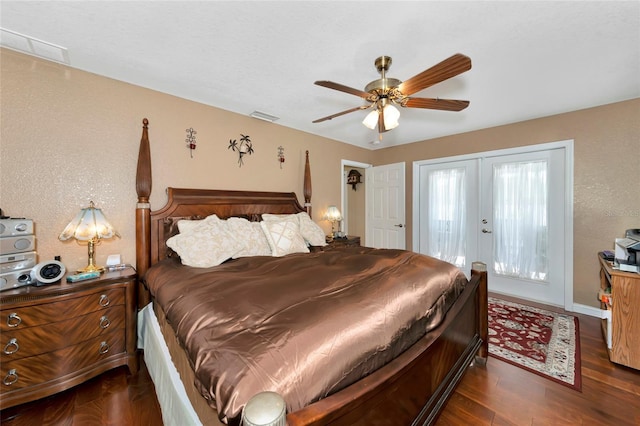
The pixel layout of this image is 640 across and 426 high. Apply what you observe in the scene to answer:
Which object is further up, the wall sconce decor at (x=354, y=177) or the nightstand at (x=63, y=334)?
the wall sconce decor at (x=354, y=177)

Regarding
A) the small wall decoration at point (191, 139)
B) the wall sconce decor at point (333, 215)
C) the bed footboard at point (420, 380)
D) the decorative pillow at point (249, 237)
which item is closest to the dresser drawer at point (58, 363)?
the decorative pillow at point (249, 237)

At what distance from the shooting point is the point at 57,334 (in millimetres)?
1656

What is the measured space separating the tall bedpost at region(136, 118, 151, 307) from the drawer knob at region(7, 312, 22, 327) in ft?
2.51

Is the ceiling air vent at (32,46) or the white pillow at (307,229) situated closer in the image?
the ceiling air vent at (32,46)

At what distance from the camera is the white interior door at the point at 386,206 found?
4492mm

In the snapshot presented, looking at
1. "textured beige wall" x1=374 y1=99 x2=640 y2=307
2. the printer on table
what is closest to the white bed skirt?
the printer on table

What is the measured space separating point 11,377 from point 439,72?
320 centimetres

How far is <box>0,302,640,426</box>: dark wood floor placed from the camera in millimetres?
1550

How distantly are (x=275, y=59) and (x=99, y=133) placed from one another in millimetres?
1663

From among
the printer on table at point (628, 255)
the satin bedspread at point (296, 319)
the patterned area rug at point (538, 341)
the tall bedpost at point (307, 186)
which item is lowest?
the patterned area rug at point (538, 341)

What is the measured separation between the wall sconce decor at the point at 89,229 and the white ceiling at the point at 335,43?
123 cm

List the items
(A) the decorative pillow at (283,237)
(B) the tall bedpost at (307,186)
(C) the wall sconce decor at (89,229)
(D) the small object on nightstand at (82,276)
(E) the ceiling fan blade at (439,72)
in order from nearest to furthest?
(E) the ceiling fan blade at (439,72), (D) the small object on nightstand at (82,276), (C) the wall sconce decor at (89,229), (A) the decorative pillow at (283,237), (B) the tall bedpost at (307,186)

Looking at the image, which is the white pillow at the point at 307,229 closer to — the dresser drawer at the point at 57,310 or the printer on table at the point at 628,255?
the dresser drawer at the point at 57,310

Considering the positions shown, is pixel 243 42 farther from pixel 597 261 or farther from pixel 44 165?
pixel 597 261
